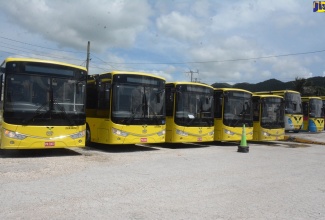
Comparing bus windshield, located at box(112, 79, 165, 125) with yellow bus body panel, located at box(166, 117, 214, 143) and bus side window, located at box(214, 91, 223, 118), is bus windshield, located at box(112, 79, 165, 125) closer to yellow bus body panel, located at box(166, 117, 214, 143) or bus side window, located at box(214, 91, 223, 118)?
yellow bus body panel, located at box(166, 117, 214, 143)

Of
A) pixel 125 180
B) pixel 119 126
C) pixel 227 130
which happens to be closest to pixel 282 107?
pixel 227 130

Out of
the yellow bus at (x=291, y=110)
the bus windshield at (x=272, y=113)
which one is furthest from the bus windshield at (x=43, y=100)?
the yellow bus at (x=291, y=110)

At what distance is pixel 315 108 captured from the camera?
105 ft

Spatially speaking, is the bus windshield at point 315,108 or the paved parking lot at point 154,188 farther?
the bus windshield at point 315,108

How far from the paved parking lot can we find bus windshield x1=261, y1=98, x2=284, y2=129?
706cm

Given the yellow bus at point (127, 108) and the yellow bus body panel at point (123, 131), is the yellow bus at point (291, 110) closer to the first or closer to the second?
the yellow bus at point (127, 108)

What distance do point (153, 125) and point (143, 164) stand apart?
3419mm

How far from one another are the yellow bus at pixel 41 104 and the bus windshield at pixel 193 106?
182 inches

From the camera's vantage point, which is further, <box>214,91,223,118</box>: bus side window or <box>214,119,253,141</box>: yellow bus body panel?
<box>214,91,223,118</box>: bus side window

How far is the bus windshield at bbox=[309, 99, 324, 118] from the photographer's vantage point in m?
31.8

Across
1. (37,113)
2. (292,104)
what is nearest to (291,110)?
(292,104)

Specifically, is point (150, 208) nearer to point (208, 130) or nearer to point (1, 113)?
point (1, 113)

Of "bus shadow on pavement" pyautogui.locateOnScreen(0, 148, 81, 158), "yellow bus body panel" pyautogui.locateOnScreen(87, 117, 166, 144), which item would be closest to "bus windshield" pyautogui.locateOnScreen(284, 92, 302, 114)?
"yellow bus body panel" pyautogui.locateOnScreen(87, 117, 166, 144)

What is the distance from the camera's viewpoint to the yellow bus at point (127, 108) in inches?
508
